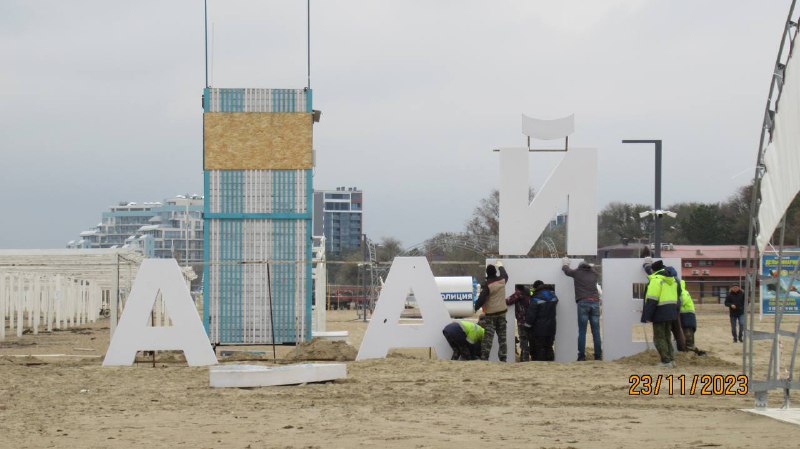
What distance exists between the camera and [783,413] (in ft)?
38.7

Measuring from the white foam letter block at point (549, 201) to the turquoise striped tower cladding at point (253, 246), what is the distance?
3.82 m

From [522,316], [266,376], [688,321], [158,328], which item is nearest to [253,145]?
[158,328]

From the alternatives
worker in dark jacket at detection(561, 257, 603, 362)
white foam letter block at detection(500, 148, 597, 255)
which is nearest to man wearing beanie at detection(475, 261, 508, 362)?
white foam letter block at detection(500, 148, 597, 255)

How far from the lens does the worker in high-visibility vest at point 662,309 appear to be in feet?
57.7

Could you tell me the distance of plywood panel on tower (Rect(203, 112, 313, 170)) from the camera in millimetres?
21016

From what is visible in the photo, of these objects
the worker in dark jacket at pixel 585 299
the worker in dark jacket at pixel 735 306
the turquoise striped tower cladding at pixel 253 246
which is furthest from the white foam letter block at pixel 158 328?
the worker in dark jacket at pixel 735 306

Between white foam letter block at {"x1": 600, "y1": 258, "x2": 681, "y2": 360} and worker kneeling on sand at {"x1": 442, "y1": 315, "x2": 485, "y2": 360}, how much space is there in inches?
90.2

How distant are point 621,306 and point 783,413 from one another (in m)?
8.14

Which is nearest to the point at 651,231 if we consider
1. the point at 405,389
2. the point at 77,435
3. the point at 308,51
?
the point at 308,51

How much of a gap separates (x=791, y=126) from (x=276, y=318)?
1164 centimetres

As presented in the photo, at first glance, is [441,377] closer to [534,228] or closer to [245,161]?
[534,228]

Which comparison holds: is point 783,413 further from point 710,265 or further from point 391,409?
point 710,265
